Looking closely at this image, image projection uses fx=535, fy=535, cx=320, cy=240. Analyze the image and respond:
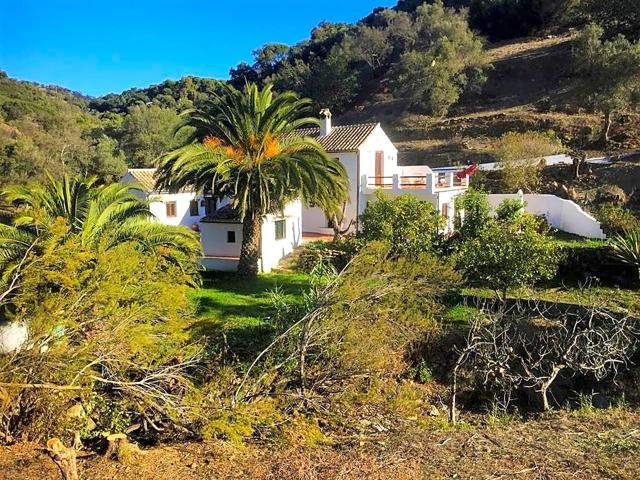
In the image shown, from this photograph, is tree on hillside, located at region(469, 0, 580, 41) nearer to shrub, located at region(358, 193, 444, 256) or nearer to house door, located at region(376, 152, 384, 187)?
house door, located at region(376, 152, 384, 187)

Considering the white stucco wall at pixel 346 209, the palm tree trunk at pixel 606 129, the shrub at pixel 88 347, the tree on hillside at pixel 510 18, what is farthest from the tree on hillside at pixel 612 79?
the shrub at pixel 88 347

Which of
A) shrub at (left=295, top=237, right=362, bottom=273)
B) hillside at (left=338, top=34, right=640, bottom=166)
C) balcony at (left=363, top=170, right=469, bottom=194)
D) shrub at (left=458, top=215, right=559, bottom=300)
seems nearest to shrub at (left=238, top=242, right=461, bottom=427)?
shrub at (left=458, top=215, right=559, bottom=300)

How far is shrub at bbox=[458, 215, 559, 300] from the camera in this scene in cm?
1561

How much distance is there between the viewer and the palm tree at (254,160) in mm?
18781

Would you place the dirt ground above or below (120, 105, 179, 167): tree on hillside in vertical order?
below

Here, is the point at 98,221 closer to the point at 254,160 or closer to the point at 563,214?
the point at 254,160

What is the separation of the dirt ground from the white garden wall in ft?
59.1

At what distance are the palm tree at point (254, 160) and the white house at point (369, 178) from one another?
26.1 feet

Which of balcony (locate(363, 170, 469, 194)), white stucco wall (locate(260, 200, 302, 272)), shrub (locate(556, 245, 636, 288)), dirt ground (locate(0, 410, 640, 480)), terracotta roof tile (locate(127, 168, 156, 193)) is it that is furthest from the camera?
terracotta roof tile (locate(127, 168, 156, 193))

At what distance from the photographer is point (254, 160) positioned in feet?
64.4

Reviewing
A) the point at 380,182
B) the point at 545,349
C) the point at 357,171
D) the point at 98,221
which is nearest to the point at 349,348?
the point at 545,349

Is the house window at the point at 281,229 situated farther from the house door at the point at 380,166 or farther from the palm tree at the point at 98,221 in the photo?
the palm tree at the point at 98,221

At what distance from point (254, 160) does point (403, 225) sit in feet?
19.9

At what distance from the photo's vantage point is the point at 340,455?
28.9 ft
